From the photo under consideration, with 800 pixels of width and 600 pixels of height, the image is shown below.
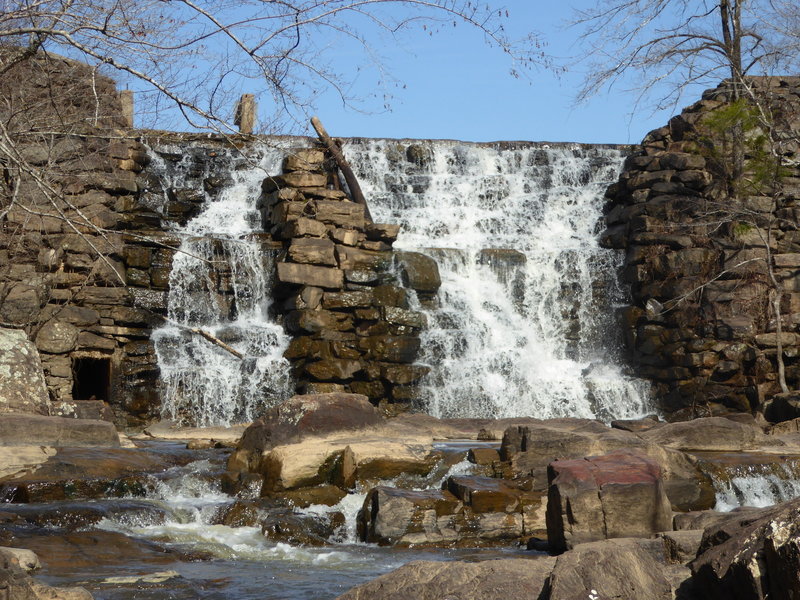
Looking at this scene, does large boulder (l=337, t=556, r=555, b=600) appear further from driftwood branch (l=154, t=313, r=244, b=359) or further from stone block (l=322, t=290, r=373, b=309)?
stone block (l=322, t=290, r=373, b=309)

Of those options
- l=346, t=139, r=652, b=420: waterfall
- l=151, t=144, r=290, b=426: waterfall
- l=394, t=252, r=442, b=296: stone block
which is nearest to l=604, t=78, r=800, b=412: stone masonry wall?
l=346, t=139, r=652, b=420: waterfall

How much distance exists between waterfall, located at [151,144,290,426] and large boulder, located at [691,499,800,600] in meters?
12.5

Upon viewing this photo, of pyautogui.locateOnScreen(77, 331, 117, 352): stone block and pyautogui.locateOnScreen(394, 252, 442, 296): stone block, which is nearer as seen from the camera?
pyautogui.locateOnScreen(77, 331, 117, 352): stone block

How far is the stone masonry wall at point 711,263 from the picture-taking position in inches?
740

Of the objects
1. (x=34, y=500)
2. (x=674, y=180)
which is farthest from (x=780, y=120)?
(x=34, y=500)

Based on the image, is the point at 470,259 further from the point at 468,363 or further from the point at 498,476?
the point at 498,476

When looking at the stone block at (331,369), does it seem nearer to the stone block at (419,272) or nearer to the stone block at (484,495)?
the stone block at (419,272)

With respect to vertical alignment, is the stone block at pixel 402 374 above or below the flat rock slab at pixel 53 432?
above

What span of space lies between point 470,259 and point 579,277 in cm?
246

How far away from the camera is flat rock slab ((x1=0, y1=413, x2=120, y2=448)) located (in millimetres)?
10969

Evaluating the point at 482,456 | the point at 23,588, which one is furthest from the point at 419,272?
the point at 23,588

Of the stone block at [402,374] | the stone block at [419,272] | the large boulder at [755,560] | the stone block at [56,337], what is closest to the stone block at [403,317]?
the stone block at [419,272]

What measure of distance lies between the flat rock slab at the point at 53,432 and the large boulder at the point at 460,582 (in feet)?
22.8

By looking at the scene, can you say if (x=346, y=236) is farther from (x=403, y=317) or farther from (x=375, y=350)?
(x=375, y=350)
